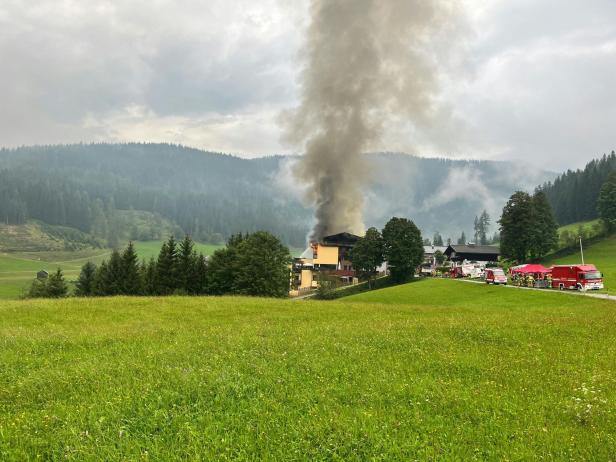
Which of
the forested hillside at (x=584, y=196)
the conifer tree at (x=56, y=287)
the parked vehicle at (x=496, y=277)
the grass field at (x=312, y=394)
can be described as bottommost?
the conifer tree at (x=56, y=287)

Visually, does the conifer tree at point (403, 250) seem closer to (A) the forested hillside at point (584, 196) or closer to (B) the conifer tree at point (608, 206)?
(B) the conifer tree at point (608, 206)

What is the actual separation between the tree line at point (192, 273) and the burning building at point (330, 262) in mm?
53115

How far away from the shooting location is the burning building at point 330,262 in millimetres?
124894

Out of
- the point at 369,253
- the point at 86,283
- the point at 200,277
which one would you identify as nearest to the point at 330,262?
the point at 369,253

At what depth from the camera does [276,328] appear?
19.2 metres

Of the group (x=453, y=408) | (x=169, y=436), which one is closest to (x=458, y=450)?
(x=453, y=408)

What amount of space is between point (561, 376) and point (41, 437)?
38.9ft

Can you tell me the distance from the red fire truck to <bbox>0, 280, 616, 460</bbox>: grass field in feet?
112

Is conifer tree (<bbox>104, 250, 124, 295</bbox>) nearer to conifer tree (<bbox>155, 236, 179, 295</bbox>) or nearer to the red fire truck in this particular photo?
conifer tree (<bbox>155, 236, 179, 295</bbox>)

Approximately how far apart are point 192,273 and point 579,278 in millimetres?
51916

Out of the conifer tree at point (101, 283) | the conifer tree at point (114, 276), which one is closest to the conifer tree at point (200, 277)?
the conifer tree at point (114, 276)

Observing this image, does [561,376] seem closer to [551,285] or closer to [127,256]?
[551,285]

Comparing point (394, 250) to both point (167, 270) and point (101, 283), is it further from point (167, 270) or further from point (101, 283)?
point (101, 283)

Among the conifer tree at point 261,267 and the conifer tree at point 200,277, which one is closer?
the conifer tree at point 261,267
